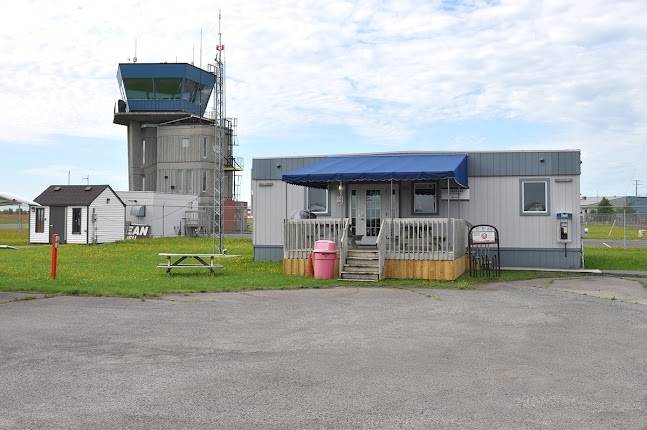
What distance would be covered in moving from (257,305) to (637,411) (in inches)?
296

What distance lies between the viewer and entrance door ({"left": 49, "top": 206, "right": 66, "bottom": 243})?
121 feet

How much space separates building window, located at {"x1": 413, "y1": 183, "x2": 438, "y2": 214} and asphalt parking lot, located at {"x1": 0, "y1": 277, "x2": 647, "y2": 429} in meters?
8.53

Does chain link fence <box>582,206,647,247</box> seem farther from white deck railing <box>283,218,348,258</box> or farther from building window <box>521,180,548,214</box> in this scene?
white deck railing <box>283,218,348,258</box>

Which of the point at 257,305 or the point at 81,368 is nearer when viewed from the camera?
the point at 81,368

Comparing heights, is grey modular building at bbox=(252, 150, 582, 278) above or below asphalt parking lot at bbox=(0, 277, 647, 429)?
above

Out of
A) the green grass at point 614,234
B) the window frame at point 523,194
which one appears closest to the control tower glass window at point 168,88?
the green grass at point 614,234

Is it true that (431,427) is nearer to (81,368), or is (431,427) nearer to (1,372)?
(81,368)

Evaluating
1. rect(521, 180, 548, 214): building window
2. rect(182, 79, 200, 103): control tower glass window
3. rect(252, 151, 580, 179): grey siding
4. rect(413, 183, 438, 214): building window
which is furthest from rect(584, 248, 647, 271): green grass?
rect(182, 79, 200, 103): control tower glass window

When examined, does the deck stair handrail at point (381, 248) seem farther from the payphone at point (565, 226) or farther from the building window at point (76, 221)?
the building window at point (76, 221)

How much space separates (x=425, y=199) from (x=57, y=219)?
25071 mm

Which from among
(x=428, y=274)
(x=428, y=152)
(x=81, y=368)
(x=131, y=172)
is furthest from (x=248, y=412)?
(x=131, y=172)

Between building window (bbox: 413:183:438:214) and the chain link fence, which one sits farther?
the chain link fence

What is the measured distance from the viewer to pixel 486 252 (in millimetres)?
19375

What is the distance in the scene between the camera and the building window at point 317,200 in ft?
71.6
